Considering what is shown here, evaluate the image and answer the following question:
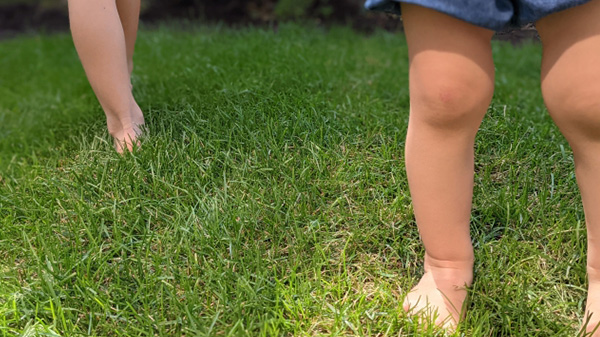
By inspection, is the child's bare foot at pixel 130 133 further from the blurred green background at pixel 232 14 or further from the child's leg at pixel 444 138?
the blurred green background at pixel 232 14

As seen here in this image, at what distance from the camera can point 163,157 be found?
1889 mm

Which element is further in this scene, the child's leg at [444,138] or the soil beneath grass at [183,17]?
the soil beneath grass at [183,17]

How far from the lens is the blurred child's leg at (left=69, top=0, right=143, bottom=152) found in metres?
1.93

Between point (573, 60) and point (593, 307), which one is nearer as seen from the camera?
point (573, 60)

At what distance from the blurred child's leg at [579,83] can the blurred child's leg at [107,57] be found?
1.35 m

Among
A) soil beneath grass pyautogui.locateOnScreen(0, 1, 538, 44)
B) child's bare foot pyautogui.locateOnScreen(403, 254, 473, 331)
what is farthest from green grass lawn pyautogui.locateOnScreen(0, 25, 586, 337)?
soil beneath grass pyautogui.locateOnScreen(0, 1, 538, 44)

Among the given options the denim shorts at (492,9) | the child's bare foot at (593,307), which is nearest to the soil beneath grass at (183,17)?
the child's bare foot at (593,307)

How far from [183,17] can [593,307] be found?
5142mm

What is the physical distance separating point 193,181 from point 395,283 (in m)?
0.73

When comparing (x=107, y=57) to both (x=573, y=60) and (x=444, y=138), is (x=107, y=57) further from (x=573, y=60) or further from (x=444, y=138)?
(x=573, y=60)

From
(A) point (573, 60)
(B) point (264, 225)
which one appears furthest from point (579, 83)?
(B) point (264, 225)

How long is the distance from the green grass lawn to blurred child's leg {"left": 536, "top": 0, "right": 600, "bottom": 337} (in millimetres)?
303

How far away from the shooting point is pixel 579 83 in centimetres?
116

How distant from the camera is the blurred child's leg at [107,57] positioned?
1928mm
